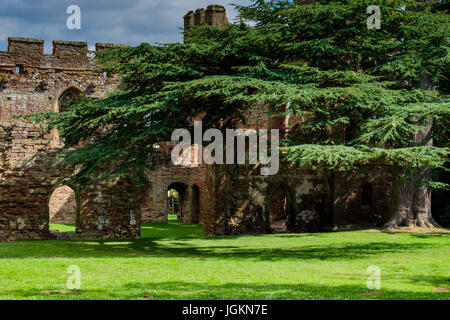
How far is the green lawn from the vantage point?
752 cm

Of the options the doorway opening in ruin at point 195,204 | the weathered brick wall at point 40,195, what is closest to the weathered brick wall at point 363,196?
the weathered brick wall at point 40,195

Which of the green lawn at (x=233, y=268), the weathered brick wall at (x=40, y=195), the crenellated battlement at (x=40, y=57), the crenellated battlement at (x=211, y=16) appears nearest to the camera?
the green lawn at (x=233, y=268)

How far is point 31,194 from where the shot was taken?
17391 mm

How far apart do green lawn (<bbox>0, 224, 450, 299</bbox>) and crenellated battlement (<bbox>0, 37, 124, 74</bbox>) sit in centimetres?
1634

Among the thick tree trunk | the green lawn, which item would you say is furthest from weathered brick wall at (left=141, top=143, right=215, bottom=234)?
the green lawn

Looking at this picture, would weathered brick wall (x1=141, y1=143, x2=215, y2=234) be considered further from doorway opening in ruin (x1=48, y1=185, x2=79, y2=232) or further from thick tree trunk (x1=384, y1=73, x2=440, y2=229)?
thick tree trunk (x1=384, y1=73, x2=440, y2=229)

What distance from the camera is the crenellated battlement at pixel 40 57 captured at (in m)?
30.5

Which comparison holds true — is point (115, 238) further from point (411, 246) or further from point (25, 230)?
point (411, 246)

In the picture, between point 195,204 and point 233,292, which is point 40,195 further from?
point 195,204

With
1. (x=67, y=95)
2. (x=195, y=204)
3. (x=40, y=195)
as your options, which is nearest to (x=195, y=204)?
(x=195, y=204)

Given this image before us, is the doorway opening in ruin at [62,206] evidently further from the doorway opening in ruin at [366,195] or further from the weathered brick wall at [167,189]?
the doorway opening in ruin at [366,195]

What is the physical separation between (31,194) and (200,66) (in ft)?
22.4

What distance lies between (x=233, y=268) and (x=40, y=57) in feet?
78.8

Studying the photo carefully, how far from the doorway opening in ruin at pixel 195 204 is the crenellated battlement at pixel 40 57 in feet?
30.0
